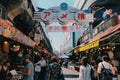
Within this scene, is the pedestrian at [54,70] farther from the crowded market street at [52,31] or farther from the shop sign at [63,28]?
the shop sign at [63,28]

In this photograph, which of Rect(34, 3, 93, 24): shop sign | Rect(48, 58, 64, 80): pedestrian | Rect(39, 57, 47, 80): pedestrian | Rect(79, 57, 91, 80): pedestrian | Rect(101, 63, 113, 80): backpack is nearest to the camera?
Rect(79, 57, 91, 80): pedestrian

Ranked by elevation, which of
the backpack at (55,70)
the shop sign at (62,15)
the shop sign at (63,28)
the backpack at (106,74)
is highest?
the shop sign at (62,15)

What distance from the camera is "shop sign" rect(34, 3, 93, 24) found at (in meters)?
29.5

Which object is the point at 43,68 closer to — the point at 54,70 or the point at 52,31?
the point at 54,70

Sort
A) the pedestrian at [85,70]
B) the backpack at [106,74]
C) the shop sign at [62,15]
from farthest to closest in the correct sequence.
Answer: the shop sign at [62,15]
the backpack at [106,74]
the pedestrian at [85,70]

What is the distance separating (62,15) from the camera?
29.5m

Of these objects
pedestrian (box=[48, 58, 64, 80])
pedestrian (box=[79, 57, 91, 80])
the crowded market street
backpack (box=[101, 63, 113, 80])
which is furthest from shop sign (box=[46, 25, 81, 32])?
pedestrian (box=[79, 57, 91, 80])

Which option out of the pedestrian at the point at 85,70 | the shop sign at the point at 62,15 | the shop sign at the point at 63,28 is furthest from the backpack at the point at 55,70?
the shop sign at the point at 63,28

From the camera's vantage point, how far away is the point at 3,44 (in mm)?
13438

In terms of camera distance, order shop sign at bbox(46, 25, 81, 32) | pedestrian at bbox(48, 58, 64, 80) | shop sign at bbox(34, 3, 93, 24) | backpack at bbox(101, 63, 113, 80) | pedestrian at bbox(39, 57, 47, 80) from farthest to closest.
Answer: shop sign at bbox(46, 25, 81, 32) → shop sign at bbox(34, 3, 93, 24) → pedestrian at bbox(39, 57, 47, 80) → pedestrian at bbox(48, 58, 64, 80) → backpack at bbox(101, 63, 113, 80)

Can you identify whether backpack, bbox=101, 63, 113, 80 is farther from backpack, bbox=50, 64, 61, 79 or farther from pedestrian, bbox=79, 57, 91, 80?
backpack, bbox=50, 64, 61, 79

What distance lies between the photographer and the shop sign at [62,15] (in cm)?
2955

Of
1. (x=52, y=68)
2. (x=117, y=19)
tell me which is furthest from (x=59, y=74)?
(x=117, y=19)

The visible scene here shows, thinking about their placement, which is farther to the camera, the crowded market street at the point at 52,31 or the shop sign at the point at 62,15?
the shop sign at the point at 62,15
